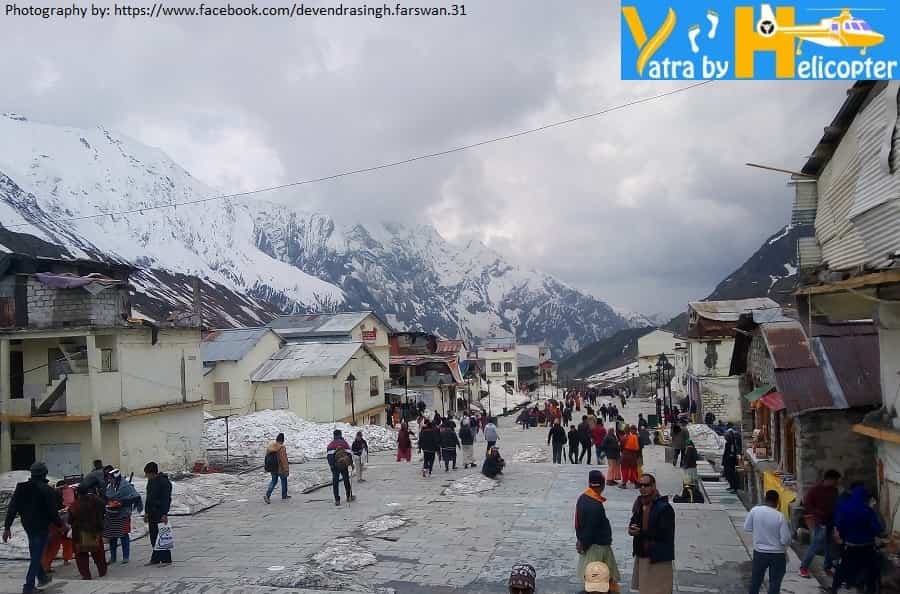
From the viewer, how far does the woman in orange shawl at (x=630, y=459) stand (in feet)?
57.5

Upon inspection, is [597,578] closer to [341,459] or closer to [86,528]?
[86,528]

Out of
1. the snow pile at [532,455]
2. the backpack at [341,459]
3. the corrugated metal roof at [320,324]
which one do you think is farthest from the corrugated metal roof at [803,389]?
the corrugated metal roof at [320,324]

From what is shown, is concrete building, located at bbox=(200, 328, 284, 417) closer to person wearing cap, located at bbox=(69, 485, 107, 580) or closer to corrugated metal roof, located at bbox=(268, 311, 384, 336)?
corrugated metal roof, located at bbox=(268, 311, 384, 336)

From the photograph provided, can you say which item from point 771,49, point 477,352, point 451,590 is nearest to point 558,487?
point 451,590

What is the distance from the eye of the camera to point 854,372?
43.1ft

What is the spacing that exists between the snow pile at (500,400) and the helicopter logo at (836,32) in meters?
59.7

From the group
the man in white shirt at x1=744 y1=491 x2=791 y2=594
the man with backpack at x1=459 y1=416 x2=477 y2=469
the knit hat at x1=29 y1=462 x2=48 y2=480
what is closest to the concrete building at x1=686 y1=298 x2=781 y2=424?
the man with backpack at x1=459 y1=416 x2=477 y2=469

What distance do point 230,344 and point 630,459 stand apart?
2705cm

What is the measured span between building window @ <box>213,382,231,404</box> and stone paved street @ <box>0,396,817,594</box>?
2151 centimetres

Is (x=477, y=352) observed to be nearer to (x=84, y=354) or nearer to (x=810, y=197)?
(x=84, y=354)

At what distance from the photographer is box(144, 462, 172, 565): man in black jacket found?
1091cm

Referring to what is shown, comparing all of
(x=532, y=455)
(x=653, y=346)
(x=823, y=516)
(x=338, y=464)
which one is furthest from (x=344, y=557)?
(x=653, y=346)

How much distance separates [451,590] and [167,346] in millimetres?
17293

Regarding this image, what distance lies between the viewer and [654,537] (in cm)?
766
